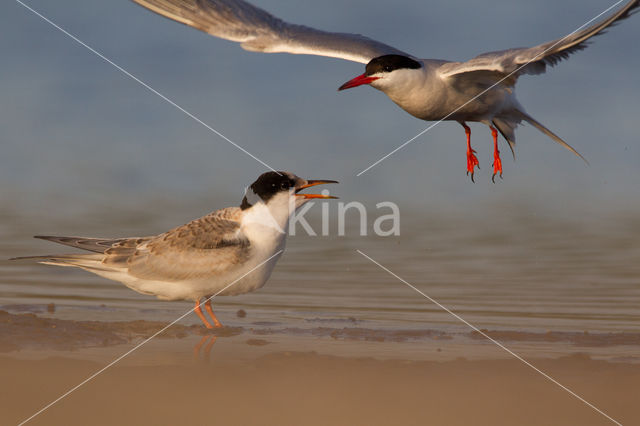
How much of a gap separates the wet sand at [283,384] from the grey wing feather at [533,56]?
233 centimetres

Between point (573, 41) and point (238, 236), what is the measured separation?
3216 millimetres

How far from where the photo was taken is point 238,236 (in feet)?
21.3

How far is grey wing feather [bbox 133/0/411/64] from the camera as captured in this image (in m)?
7.83

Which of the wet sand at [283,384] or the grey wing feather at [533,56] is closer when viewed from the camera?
the wet sand at [283,384]

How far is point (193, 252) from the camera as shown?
21.5 feet

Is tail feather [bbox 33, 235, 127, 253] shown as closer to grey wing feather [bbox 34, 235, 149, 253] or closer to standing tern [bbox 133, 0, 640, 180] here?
grey wing feather [bbox 34, 235, 149, 253]

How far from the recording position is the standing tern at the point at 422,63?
6.22m

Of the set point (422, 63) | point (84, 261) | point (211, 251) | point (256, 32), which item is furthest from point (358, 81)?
point (84, 261)

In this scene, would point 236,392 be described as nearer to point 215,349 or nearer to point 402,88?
point 215,349

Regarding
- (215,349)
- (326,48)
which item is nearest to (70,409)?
(215,349)

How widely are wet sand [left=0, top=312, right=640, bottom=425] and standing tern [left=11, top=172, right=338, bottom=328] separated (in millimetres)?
747

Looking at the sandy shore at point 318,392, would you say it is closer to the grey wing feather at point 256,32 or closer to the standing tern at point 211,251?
the standing tern at point 211,251

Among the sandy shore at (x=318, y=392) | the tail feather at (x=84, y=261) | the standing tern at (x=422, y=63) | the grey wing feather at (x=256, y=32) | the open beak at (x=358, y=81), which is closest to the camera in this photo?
the sandy shore at (x=318, y=392)

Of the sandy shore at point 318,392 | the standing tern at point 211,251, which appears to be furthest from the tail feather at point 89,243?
the sandy shore at point 318,392
